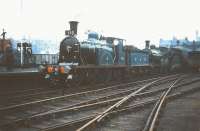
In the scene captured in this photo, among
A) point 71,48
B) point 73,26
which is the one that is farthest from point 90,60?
point 73,26

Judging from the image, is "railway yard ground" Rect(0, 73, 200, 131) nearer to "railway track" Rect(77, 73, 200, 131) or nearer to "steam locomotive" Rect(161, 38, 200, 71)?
"railway track" Rect(77, 73, 200, 131)

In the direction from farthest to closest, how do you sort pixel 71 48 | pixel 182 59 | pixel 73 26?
1. pixel 182 59
2. pixel 73 26
3. pixel 71 48

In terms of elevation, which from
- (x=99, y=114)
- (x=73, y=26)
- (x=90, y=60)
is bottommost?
(x=99, y=114)

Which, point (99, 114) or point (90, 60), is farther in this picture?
point (90, 60)

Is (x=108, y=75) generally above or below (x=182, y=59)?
below

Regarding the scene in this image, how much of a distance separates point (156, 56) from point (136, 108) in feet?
60.2

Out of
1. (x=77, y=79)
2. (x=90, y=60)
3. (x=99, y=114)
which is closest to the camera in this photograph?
(x=99, y=114)

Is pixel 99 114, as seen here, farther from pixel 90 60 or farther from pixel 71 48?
pixel 90 60

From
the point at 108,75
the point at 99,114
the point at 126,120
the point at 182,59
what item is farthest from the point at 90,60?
the point at 182,59

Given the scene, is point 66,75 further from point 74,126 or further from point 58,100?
point 74,126

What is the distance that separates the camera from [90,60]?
17.8 meters

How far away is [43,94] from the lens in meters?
13.1

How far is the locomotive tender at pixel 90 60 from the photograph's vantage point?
51.2ft

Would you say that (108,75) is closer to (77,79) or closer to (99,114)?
(77,79)
